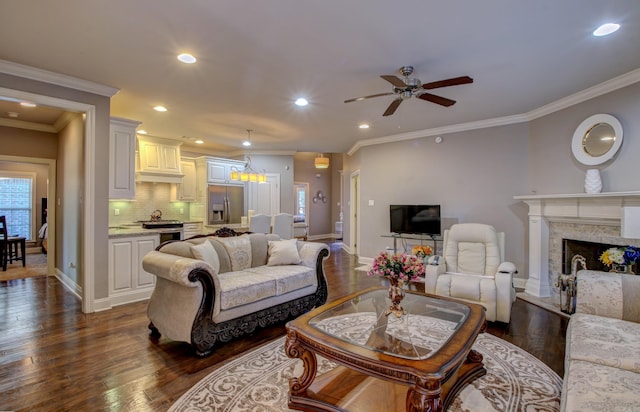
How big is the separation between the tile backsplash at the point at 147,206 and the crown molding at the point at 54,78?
2494 millimetres

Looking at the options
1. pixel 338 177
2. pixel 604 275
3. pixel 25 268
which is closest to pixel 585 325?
pixel 604 275

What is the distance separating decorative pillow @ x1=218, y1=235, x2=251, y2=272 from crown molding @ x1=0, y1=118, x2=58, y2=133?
4238 mm

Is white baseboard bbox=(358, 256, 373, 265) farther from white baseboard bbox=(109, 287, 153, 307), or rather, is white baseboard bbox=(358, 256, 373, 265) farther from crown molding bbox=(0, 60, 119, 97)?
crown molding bbox=(0, 60, 119, 97)

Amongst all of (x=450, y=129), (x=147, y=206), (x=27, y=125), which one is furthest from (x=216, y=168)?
(x=450, y=129)

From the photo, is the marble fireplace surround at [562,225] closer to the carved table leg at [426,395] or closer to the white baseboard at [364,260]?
the white baseboard at [364,260]

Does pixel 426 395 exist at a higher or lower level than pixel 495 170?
lower

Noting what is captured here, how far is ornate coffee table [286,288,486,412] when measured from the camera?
5.04 ft

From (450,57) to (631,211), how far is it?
2039 millimetres

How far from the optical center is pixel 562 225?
13.5 ft

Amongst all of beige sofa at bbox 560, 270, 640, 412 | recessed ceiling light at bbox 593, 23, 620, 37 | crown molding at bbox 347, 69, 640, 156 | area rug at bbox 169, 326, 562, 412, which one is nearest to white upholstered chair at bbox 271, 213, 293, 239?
crown molding at bbox 347, 69, 640, 156

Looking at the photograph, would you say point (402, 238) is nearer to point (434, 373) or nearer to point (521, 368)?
point (521, 368)

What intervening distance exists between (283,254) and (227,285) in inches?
39.6

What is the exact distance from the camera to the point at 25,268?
19.3 ft

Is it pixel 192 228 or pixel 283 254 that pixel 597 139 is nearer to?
pixel 283 254
